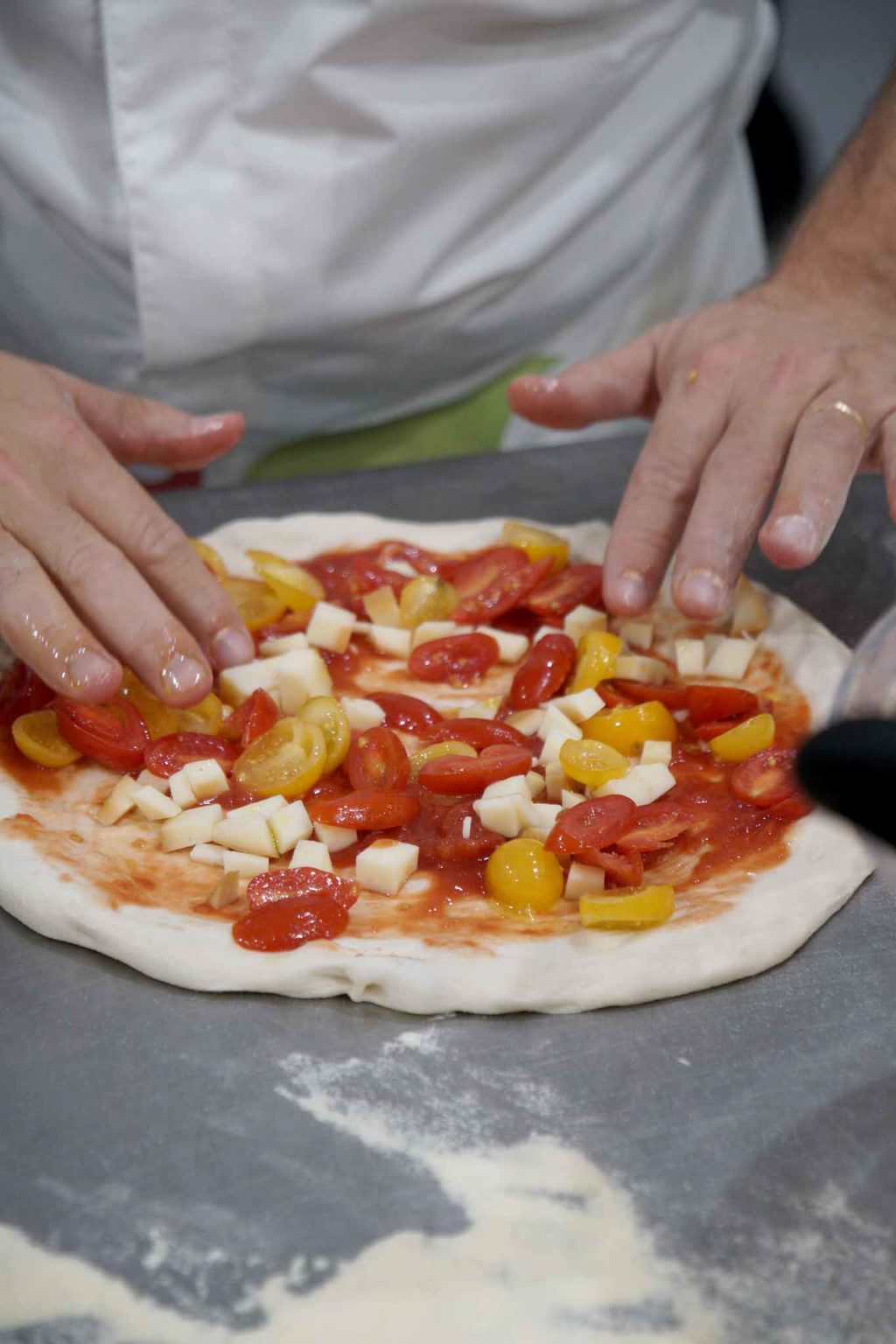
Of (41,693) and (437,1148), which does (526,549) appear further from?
(437,1148)

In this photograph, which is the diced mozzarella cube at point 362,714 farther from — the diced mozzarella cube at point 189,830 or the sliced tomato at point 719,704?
the sliced tomato at point 719,704

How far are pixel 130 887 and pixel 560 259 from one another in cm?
170

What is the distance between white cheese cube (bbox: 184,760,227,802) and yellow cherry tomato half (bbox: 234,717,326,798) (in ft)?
0.13

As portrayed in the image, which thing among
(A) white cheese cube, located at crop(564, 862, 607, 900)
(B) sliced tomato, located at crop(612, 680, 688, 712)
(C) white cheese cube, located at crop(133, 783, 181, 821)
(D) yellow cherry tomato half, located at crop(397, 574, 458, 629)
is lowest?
(D) yellow cherry tomato half, located at crop(397, 574, 458, 629)

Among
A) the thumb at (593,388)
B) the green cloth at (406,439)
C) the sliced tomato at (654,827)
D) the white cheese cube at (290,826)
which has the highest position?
the thumb at (593,388)

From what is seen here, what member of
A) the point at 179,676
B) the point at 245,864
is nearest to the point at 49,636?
the point at 179,676

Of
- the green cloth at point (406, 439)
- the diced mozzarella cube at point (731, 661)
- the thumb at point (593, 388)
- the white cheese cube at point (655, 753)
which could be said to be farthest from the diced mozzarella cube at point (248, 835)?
the green cloth at point (406, 439)

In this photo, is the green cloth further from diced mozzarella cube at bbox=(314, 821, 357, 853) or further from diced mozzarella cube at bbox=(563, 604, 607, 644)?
diced mozzarella cube at bbox=(314, 821, 357, 853)

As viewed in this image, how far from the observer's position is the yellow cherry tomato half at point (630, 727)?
6.47 ft

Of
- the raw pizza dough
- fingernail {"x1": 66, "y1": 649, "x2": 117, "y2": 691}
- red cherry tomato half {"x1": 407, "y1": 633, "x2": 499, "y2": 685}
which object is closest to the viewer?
the raw pizza dough

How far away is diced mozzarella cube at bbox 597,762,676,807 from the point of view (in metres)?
1.82

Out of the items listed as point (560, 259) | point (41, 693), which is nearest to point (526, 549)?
point (560, 259)

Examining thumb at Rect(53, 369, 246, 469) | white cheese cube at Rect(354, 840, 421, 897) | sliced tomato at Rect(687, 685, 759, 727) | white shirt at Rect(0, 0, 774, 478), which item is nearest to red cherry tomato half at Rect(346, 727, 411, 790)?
white cheese cube at Rect(354, 840, 421, 897)

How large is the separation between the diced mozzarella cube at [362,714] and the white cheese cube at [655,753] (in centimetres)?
41
